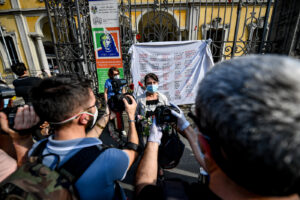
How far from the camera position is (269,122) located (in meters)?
0.37

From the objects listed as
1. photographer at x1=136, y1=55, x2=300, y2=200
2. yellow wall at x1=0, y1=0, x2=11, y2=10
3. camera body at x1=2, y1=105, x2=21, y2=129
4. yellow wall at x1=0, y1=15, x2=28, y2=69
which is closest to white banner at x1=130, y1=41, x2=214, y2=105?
camera body at x1=2, y1=105, x2=21, y2=129

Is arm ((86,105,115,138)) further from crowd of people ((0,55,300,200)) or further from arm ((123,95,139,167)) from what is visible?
crowd of people ((0,55,300,200))

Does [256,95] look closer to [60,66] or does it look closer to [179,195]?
[179,195]

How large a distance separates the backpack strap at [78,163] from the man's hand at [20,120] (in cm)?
52

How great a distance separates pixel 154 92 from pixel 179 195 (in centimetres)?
191

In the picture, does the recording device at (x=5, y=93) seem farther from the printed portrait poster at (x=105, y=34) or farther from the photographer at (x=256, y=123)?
the printed portrait poster at (x=105, y=34)

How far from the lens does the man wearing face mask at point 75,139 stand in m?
0.82

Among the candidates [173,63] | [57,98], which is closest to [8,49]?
[173,63]

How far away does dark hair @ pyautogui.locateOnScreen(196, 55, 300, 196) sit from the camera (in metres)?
0.37

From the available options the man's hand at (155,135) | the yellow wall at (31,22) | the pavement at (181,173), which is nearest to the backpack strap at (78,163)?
the man's hand at (155,135)

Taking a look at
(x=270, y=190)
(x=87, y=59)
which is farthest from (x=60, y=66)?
(x=270, y=190)

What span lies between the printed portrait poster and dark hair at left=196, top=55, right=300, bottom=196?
11.7ft

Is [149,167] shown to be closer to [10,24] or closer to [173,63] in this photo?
[173,63]

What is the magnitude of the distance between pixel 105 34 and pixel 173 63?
74.2 inches
